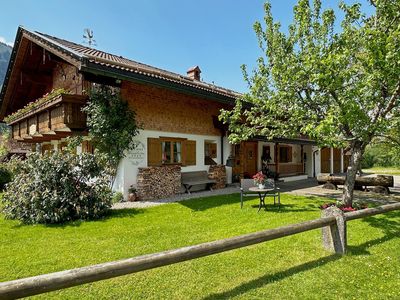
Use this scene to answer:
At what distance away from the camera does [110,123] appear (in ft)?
31.7

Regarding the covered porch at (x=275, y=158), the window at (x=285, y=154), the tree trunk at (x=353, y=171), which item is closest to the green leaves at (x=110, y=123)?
the covered porch at (x=275, y=158)

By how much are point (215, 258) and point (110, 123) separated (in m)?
6.80

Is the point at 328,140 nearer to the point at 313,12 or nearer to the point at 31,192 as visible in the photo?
the point at 313,12

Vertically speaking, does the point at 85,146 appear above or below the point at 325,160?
above

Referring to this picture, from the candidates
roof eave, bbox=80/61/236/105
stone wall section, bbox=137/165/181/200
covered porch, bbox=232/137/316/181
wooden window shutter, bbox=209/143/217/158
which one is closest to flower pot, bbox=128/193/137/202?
stone wall section, bbox=137/165/181/200

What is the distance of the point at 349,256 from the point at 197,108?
9.60 m

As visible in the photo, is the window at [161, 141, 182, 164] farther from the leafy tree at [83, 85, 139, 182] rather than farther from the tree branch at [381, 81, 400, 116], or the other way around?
the tree branch at [381, 81, 400, 116]

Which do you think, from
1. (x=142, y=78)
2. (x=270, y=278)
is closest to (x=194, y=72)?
(x=142, y=78)

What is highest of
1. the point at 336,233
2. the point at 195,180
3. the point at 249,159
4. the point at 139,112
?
the point at 139,112

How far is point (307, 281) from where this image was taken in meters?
3.73

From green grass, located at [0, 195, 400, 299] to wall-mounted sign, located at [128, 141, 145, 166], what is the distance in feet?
10.1

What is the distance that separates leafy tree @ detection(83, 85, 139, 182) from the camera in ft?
31.5

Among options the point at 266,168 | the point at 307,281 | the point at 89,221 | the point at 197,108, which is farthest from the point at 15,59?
the point at 307,281

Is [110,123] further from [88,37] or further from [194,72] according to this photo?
[194,72]
